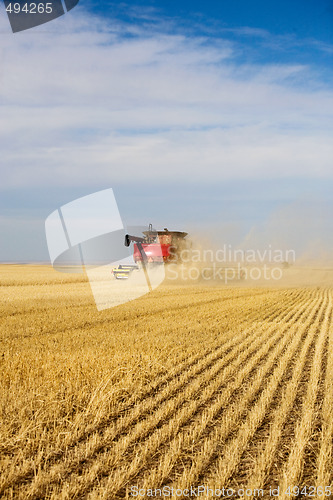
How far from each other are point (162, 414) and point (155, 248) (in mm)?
23305

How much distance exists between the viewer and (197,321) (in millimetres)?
13289

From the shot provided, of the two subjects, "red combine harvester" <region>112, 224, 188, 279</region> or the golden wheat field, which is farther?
"red combine harvester" <region>112, 224, 188, 279</region>

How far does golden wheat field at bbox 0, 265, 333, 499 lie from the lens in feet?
12.7

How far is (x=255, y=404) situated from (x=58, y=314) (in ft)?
33.0

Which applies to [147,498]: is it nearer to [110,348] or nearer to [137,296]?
[110,348]

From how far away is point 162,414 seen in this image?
5371 millimetres

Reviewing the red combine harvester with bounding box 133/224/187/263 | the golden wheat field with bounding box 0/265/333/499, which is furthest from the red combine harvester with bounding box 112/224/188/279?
the golden wheat field with bounding box 0/265/333/499

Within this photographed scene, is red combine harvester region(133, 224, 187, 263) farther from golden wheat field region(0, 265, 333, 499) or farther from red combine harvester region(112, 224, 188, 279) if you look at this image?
golden wheat field region(0, 265, 333, 499)

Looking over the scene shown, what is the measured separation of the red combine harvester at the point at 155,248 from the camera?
28.6 meters

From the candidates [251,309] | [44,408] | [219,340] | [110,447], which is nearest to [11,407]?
[44,408]

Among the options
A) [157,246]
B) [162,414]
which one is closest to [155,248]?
[157,246]

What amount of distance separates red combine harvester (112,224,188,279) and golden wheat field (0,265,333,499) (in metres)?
17.4

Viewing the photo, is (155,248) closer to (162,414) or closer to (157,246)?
(157,246)

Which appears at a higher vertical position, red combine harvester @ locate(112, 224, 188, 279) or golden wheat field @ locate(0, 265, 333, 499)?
red combine harvester @ locate(112, 224, 188, 279)
